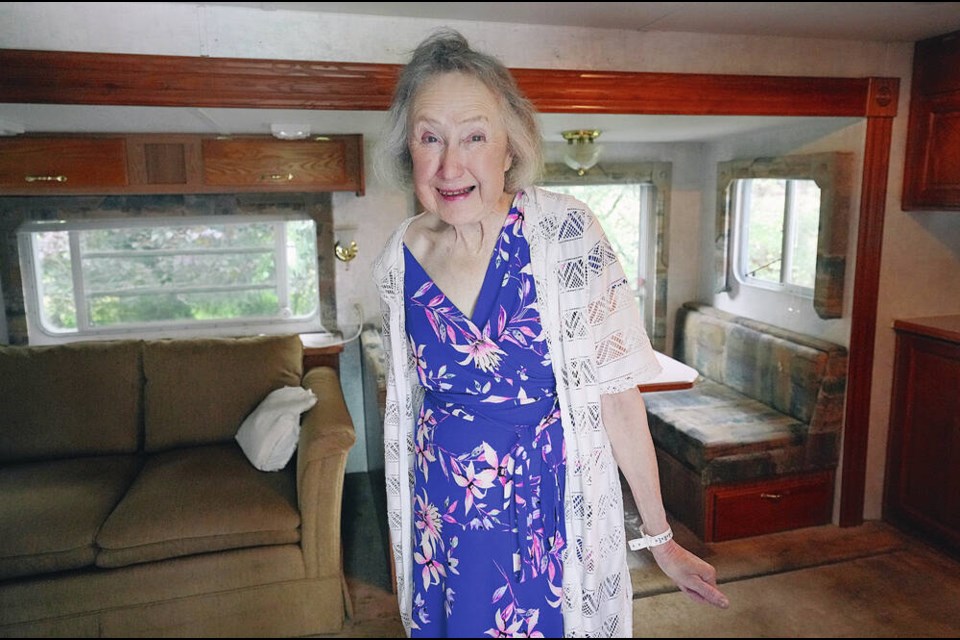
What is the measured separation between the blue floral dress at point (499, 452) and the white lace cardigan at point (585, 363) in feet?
0.09

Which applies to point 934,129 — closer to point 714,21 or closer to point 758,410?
point 714,21

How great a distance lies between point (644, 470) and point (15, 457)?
8.18 ft

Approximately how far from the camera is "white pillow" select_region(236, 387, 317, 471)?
241 cm

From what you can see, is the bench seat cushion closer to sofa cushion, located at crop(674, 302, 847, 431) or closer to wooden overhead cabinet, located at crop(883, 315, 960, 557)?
sofa cushion, located at crop(674, 302, 847, 431)

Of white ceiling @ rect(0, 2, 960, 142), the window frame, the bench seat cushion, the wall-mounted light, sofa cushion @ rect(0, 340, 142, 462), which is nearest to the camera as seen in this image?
white ceiling @ rect(0, 2, 960, 142)

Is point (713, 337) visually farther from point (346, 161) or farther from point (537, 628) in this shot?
point (537, 628)

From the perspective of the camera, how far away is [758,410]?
3.00m

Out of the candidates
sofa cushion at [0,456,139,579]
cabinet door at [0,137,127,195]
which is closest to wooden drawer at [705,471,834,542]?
sofa cushion at [0,456,139,579]

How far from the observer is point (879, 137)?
237 centimetres

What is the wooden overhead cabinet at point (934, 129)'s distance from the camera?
2197mm

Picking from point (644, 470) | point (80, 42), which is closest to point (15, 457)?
point (80, 42)

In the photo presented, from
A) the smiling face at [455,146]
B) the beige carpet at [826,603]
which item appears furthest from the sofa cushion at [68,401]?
the beige carpet at [826,603]

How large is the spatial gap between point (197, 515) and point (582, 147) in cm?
217

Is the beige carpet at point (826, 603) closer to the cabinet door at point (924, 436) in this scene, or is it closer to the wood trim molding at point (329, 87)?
the wood trim molding at point (329, 87)
